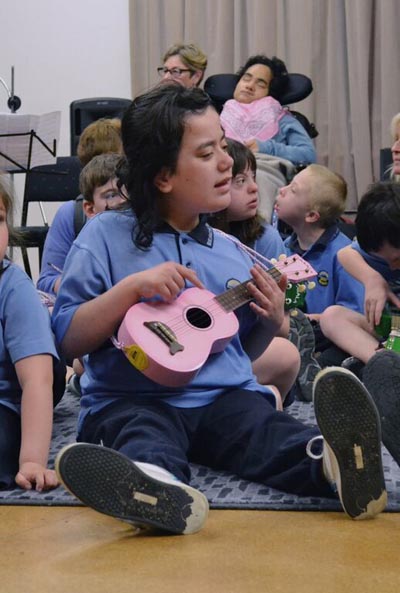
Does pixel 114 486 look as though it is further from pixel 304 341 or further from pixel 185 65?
pixel 185 65

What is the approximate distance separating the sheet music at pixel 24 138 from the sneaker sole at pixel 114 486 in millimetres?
2479

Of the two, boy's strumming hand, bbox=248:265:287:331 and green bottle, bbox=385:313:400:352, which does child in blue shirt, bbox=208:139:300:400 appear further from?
boy's strumming hand, bbox=248:265:287:331

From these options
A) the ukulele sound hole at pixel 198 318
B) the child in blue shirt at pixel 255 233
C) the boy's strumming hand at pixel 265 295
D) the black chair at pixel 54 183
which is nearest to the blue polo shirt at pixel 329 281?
the child in blue shirt at pixel 255 233

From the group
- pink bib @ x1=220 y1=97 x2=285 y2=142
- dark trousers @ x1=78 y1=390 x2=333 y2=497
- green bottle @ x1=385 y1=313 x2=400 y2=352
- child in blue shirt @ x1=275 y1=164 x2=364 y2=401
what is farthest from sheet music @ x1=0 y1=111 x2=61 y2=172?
dark trousers @ x1=78 y1=390 x2=333 y2=497

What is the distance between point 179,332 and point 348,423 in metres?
0.40

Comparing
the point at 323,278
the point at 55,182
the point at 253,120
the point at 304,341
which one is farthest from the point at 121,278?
the point at 55,182

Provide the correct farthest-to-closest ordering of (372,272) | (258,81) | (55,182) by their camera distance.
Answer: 1. (55,182)
2. (258,81)
3. (372,272)

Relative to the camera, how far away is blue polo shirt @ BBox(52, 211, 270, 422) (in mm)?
1616

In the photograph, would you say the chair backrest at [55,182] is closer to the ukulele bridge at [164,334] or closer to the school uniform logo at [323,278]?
the school uniform logo at [323,278]

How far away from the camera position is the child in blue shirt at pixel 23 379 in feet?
5.00

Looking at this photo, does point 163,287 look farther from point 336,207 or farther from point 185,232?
point 336,207

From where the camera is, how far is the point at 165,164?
5.56 feet

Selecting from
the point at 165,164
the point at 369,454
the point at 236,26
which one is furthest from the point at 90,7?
the point at 369,454

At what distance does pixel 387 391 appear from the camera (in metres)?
1.40
